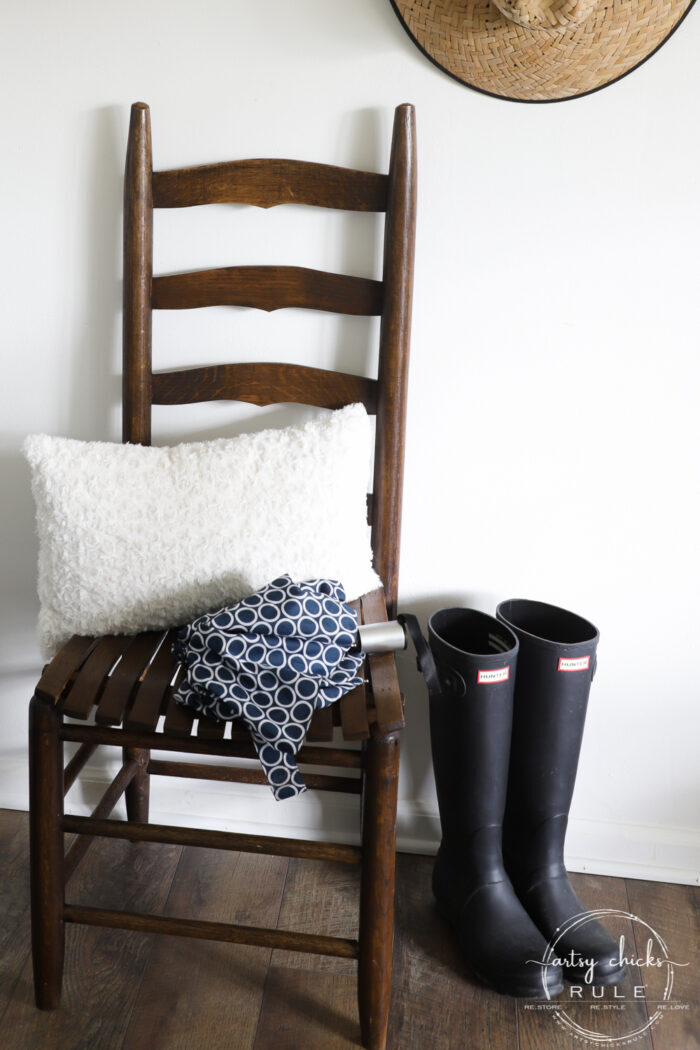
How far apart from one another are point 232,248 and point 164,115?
0.20 meters

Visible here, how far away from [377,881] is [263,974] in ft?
0.99

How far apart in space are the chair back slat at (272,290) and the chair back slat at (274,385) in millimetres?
88

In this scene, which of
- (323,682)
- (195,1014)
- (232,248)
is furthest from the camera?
(232,248)

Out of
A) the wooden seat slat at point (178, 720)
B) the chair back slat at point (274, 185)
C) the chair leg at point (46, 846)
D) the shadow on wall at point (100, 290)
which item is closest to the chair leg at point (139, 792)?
the chair leg at point (46, 846)

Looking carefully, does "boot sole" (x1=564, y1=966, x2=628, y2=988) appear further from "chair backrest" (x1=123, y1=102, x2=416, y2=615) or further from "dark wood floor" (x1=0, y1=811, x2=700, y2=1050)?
"chair backrest" (x1=123, y1=102, x2=416, y2=615)

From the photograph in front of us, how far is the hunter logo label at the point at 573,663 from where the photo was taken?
117cm

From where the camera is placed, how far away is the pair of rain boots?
45.3 inches

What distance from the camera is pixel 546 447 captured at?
127cm

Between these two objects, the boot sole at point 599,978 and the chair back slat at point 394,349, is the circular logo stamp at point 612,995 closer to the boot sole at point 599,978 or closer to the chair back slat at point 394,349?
the boot sole at point 599,978

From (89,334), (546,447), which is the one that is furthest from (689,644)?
(89,334)

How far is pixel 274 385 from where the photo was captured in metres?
1.22

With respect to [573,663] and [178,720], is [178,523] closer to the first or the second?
[178,720]

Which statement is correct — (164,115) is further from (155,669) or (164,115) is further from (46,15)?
(155,669)

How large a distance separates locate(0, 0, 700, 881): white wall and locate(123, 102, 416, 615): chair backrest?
0.05 metres
